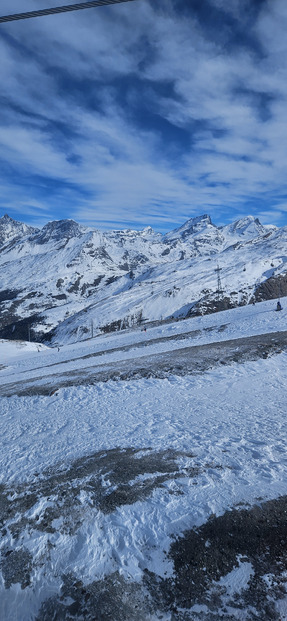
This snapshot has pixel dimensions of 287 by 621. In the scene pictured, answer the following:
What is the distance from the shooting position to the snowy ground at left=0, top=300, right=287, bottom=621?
5270 mm

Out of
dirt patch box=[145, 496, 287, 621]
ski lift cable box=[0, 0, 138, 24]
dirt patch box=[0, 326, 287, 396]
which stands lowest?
dirt patch box=[145, 496, 287, 621]

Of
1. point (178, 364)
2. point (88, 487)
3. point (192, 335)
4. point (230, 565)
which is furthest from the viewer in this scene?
point (192, 335)

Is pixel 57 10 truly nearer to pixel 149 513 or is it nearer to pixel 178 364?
pixel 149 513

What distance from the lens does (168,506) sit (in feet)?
23.8

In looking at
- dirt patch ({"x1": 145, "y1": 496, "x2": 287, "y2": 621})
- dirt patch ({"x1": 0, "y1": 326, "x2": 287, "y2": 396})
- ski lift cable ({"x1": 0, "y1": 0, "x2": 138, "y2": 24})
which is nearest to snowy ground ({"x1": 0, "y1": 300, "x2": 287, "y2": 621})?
dirt patch ({"x1": 145, "y1": 496, "x2": 287, "y2": 621})

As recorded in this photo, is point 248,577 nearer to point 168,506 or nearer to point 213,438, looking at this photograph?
point 168,506

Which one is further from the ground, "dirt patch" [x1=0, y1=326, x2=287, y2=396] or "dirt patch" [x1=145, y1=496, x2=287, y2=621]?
"dirt patch" [x1=0, y1=326, x2=287, y2=396]

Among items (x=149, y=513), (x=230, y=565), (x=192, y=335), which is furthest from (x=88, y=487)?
(x=192, y=335)

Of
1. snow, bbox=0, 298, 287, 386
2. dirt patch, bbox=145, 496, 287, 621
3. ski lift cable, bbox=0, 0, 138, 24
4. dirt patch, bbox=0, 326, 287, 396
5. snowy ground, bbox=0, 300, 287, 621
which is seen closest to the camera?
dirt patch, bbox=145, 496, 287, 621

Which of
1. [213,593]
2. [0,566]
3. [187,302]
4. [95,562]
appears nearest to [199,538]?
[213,593]

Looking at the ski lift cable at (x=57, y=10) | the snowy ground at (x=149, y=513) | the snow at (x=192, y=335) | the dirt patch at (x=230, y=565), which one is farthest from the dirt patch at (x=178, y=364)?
the ski lift cable at (x=57, y=10)

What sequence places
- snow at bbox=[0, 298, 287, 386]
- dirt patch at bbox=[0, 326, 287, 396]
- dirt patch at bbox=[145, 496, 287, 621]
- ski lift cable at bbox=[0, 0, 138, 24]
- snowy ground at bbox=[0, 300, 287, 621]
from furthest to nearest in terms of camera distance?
snow at bbox=[0, 298, 287, 386] → dirt patch at bbox=[0, 326, 287, 396] → ski lift cable at bbox=[0, 0, 138, 24] → snowy ground at bbox=[0, 300, 287, 621] → dirt patch at bbox=[145, 496, 287, 621]

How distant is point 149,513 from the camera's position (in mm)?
7117

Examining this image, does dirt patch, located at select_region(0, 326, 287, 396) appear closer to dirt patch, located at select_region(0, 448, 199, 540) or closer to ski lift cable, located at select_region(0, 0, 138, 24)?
dirt patch, located at select_region(0, 448, 199, 540)
